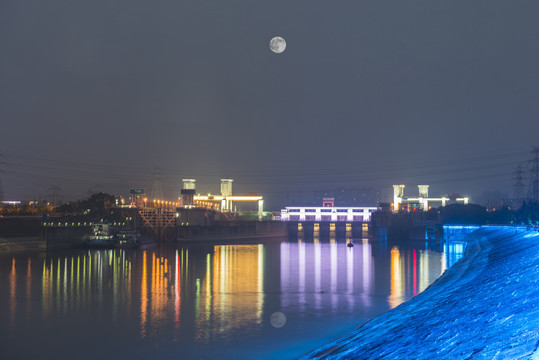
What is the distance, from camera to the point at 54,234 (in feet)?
277

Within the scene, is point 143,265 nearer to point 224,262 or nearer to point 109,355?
point 224,262

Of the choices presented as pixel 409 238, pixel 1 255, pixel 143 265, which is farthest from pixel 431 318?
pixel 409 238

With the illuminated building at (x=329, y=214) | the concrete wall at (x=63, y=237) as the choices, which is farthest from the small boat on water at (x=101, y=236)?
the illuminated building at (x=329, y=214)

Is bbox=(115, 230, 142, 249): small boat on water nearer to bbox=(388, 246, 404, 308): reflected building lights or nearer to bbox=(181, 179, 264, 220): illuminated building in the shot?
bbox=(388, 246, 404, 308): reflected building lights

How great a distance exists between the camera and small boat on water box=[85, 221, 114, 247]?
90.9 m

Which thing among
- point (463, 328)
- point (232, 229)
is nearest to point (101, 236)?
point (232, 229)

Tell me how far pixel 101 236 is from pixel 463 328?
269 ft

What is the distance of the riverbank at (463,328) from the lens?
49.6 feet

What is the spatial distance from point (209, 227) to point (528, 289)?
105927 mm

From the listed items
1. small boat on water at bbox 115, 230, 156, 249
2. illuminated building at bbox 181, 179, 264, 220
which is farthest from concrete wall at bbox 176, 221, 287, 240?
small boat on water at bbox 115, 230, 156, 249

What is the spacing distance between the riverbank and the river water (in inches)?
117

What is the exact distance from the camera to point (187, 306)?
34.5 meters

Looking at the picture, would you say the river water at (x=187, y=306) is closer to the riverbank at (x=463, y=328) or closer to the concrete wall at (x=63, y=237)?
the riverbank at (x=463, y=328)

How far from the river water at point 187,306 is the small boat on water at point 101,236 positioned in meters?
26.0
